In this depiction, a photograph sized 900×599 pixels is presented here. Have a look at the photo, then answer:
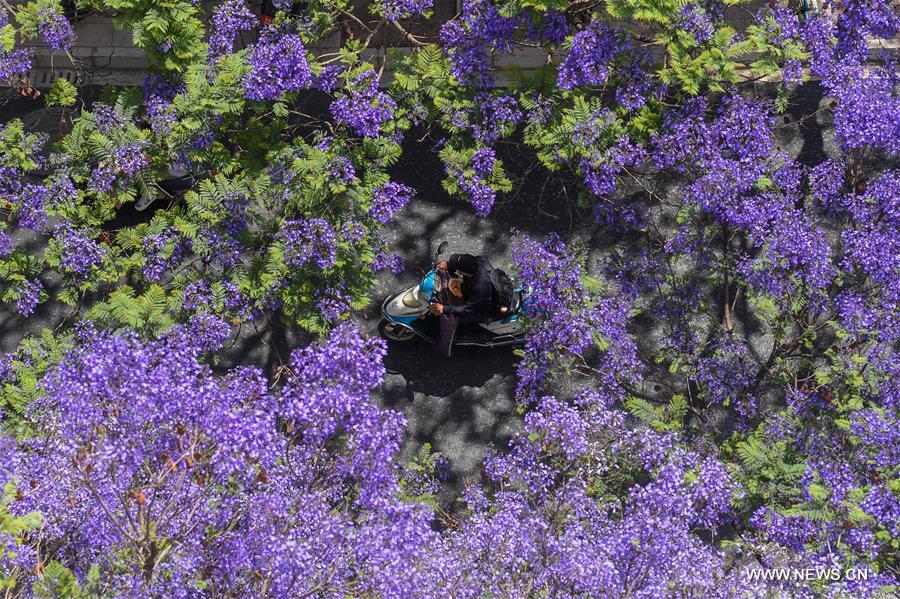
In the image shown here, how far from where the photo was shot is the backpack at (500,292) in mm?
13781

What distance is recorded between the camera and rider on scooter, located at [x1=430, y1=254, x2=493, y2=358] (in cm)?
1357

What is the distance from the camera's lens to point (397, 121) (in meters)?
12.2

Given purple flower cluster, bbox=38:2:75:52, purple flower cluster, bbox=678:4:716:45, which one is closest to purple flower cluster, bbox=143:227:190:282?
purple flower cluster, bbox=38:2:75:52

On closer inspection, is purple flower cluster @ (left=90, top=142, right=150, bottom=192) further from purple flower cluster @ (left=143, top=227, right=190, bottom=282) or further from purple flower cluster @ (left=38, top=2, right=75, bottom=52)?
purple flower cluster @ (left=38, top=2, right=75, bottom=52)

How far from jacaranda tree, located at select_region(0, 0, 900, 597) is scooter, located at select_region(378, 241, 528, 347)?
4.08 feet

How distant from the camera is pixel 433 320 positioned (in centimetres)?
1423

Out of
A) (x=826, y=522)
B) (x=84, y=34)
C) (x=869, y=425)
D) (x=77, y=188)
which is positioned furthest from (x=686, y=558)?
(x=84, y=34)

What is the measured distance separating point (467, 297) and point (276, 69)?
14.9ft

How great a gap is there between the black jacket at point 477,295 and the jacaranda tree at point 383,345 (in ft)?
5.20

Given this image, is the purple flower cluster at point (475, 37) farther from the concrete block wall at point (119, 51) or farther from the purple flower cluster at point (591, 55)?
the concrete block wall at point (119, 51)

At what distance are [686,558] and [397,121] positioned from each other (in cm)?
679

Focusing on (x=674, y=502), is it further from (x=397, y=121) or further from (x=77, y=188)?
(x=77, y=188)

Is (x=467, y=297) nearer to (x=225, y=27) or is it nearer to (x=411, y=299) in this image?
(x=411, y=299)

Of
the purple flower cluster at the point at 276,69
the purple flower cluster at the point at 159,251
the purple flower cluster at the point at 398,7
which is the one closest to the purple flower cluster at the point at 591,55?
the purple flower cluster at the point at 398,7
